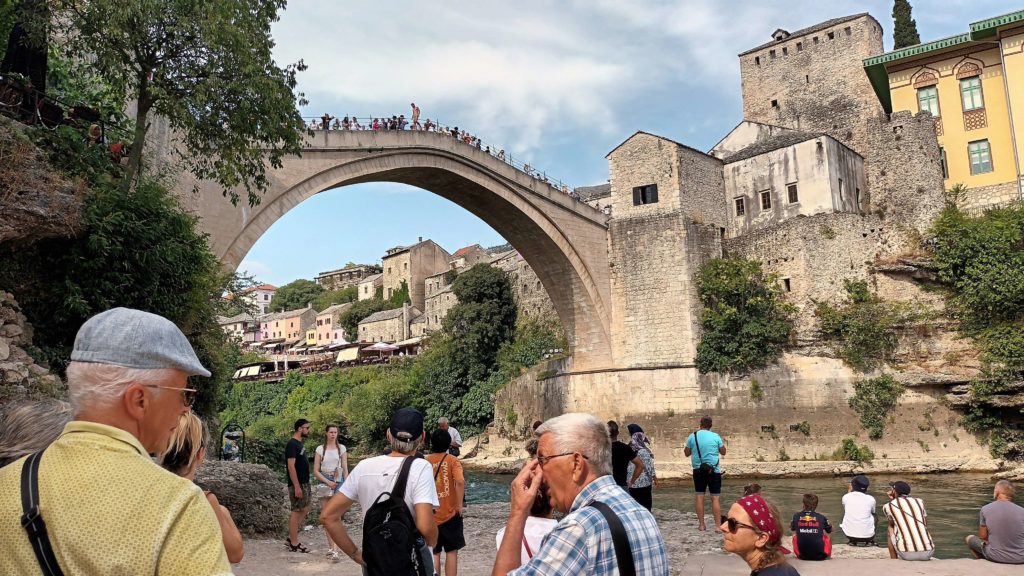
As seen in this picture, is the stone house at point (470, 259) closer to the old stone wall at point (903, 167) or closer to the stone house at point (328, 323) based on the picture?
the stone house at point (328, 323)

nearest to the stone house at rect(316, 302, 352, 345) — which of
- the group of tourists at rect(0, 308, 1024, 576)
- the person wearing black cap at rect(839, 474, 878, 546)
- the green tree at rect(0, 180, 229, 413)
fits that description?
the green tree at rect(0, 180, 229, 413)

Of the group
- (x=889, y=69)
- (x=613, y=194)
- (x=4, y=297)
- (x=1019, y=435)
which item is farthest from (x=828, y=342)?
(x=4, y=297)

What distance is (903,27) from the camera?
3023 cm

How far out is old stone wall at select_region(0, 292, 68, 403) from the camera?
5821mm

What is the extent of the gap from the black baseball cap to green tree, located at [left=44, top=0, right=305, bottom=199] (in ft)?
20.7

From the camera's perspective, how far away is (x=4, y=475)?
1.26 metres

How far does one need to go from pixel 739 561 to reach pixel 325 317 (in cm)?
6191

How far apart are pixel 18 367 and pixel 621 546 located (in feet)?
19.7

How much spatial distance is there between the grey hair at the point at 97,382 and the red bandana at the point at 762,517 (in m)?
2.22

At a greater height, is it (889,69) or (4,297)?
(889,69)

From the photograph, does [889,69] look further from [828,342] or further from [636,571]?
[636,571]

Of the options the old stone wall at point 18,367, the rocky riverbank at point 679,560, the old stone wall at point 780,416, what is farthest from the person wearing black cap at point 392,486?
the old stone wall at point 780,416

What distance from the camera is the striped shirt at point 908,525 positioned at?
6.32m

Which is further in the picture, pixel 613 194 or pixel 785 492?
pixel 613 194
